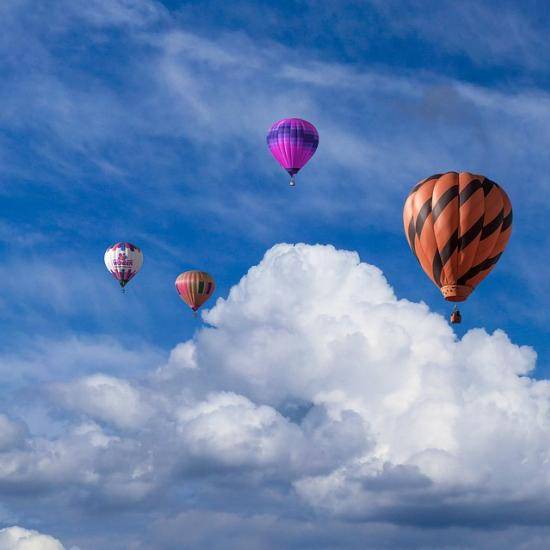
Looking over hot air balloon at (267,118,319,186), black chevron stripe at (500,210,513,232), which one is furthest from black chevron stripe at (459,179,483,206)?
hot air balloon at (267,118,319,186)

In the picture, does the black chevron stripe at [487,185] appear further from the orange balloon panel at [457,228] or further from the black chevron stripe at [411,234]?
the black chevron stripe at [411,234]

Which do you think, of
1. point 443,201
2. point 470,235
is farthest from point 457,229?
point 443,201

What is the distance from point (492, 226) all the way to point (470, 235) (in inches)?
101

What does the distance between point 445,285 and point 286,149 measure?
4182 centimetres

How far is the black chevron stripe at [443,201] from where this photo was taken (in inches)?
4754

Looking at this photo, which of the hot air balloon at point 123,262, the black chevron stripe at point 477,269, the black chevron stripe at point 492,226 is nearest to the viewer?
the black chevron stripe at point 477,269

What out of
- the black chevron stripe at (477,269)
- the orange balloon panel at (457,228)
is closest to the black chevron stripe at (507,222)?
the orange balloon panel at (457,228)

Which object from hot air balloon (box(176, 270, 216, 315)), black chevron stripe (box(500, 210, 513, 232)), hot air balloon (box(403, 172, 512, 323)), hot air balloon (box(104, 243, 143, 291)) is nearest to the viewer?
hot air balloon (box(403, 172, 512, 323))

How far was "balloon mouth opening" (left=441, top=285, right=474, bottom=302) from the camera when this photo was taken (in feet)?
394

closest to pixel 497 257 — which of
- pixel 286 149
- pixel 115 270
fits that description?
pixel 286 149

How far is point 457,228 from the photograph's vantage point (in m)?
120

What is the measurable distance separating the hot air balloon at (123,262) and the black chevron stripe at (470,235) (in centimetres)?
7250

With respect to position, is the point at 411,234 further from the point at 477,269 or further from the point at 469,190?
the point at 477,269

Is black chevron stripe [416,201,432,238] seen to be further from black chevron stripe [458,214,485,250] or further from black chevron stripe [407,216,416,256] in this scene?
black chevron stripe [458,214,485,250]
